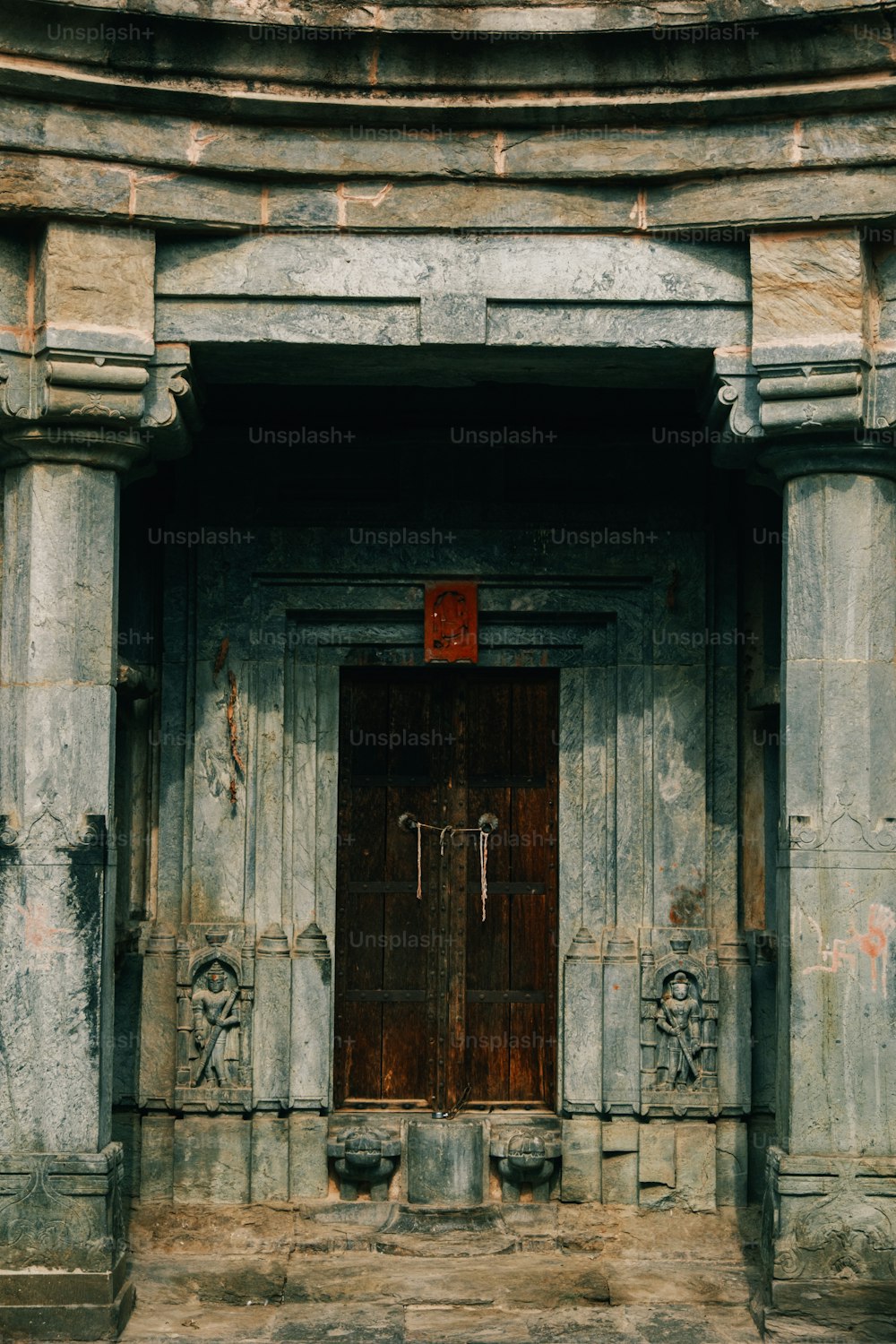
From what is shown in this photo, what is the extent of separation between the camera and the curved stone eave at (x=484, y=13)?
21.7 ft

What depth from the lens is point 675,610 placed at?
8.61 metres

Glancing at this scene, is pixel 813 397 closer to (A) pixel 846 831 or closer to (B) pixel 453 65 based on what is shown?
(A) pixel 846 831

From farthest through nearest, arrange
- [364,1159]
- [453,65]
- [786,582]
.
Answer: [364,1159] → [786,582] → [453,65]

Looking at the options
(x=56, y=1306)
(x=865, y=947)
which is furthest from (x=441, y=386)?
(x=56, y=1306)

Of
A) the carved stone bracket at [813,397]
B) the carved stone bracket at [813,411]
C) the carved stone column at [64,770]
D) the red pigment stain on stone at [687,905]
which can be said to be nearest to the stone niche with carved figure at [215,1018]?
the carved stone column at [64,770]

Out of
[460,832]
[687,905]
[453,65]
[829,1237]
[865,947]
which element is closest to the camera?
[829,1237]

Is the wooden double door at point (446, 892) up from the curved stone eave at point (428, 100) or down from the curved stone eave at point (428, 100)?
down

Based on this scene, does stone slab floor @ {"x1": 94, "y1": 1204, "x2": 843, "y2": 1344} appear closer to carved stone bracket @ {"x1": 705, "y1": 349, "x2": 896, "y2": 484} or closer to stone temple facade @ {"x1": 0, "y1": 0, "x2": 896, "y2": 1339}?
stone temple facade @ {"x1": 0, "y1": 0, "x2": 896, "y2": 1339}

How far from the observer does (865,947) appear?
6734 mm

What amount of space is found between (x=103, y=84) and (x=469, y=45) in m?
1.52

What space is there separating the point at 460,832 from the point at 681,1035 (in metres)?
1.55

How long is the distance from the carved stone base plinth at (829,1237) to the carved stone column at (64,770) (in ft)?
8.97

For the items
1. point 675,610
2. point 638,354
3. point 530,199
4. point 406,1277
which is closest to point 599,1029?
point 406,1277

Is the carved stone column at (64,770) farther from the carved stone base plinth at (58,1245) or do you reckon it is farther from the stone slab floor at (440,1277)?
the stone slab floor at (440,1277)
